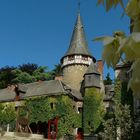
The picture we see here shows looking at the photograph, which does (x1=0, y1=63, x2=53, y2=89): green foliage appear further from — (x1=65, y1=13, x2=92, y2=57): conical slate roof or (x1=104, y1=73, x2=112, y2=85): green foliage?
(x1=65, y1=13, x2=92, y2=57): conical slate roof

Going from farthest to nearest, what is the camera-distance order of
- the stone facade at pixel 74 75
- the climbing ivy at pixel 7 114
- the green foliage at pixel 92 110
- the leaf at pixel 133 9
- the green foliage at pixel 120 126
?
the stone facade at pixel 74 75
the climbing ivy at pixel 7 114
the green foliage at pixel 92 110
the green foliage at pixel 120 126
the leaf at pixel 133 9

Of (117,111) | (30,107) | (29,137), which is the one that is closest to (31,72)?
(30,107)

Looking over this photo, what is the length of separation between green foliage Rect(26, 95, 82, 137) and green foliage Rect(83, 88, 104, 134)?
131 centimetres

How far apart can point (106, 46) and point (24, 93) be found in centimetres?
4380

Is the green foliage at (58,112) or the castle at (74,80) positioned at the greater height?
the castle at (74,80)

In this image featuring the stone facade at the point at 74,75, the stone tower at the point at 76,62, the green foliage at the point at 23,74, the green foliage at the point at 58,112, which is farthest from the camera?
the green foliage at the point at 23,74

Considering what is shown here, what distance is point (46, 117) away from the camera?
40.8 meters

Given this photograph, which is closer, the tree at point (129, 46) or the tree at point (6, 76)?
the tree at point (129, 46)

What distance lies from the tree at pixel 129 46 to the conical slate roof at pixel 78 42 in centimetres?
4791

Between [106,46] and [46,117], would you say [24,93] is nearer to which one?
[46,117]

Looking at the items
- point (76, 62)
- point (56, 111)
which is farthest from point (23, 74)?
point (56, 111)

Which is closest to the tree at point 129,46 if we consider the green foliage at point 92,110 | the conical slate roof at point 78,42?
the green foliage at point 92,110

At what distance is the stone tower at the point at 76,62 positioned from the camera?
1887 inches

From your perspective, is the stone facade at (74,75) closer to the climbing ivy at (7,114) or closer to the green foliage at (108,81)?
the climbing ivy at (7,114)
